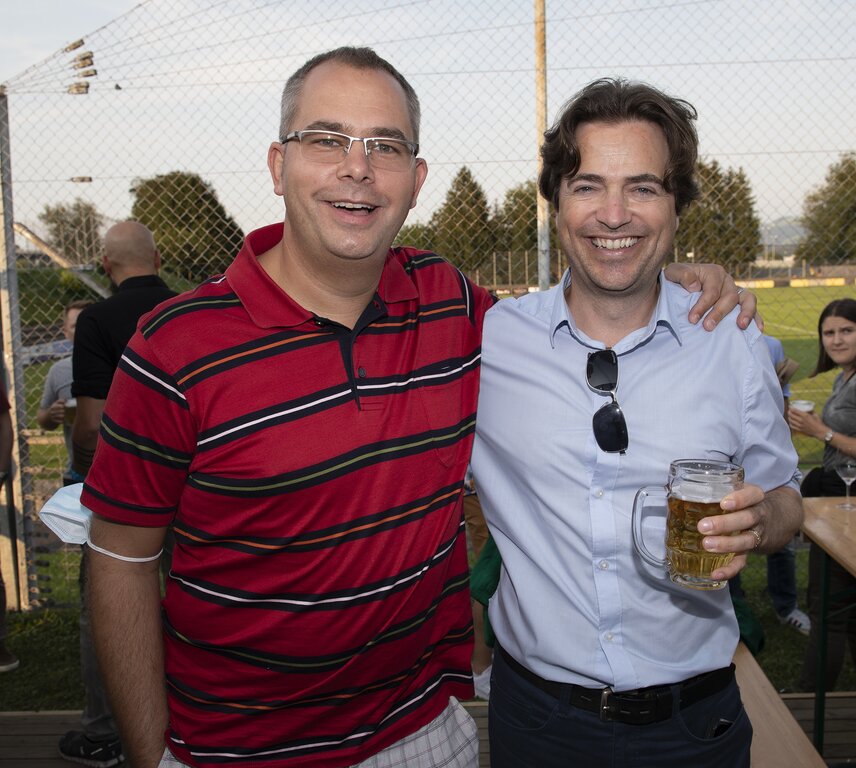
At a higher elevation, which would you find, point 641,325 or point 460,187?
point 460,187

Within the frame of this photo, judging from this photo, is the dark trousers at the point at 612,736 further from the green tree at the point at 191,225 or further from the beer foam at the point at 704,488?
the green tree at the point at 191,225

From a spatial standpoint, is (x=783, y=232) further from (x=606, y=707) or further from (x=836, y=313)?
(x=606, y=707)

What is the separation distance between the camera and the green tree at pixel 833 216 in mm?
5117

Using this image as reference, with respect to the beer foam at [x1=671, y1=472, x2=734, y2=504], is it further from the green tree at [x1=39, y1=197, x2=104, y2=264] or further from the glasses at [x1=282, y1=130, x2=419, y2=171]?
the green tree at [x1=39, y1=197, x2=104, y2=264]

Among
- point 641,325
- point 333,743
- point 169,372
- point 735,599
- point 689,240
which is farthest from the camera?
point 689,240

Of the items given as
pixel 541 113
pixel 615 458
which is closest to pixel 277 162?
pixel 615 458

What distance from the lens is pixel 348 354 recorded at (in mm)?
1740

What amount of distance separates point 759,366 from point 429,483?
0.77 meters

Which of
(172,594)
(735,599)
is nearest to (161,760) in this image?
(172,594)

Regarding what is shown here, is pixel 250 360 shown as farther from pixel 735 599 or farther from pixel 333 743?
pixel 735 599

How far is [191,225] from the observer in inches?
225

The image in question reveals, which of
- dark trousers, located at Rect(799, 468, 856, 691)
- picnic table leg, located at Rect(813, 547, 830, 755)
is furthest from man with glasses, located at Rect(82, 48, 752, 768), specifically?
dark trousers, located at Rect(799, 468, 856, 691)

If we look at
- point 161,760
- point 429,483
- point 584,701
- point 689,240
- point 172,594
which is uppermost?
point 689,240

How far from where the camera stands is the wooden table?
3.42 metres
